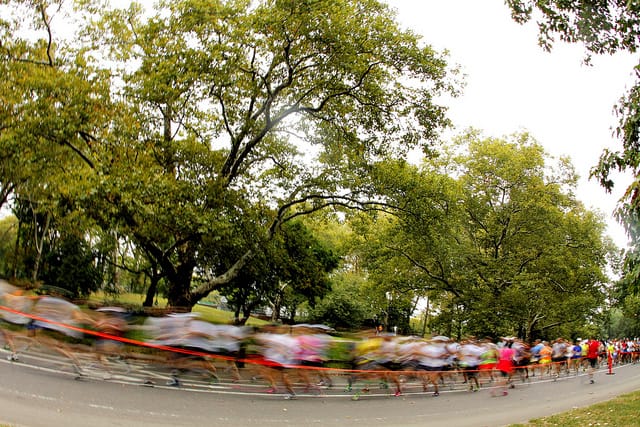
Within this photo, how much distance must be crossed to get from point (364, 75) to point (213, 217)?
7.85 m

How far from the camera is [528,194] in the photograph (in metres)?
31.5

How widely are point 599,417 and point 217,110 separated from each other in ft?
58.8

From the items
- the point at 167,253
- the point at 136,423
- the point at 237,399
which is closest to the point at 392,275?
the point at 167,253

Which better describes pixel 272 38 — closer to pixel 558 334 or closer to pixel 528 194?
pixel 528 194

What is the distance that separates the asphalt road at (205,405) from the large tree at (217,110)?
17.3 feet

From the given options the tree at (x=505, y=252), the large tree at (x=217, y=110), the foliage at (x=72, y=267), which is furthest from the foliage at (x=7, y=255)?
the tree at (x=505, y=252)

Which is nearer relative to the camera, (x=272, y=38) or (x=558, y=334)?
(x=272, y=38)

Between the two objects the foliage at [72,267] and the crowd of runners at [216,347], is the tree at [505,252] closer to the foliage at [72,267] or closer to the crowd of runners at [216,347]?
the crowd of runners at [216,347]

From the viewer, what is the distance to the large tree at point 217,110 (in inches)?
583

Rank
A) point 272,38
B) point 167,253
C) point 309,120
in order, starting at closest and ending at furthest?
point 272,38 → point 167,253 → point 309,120

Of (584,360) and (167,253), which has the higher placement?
(167,253)

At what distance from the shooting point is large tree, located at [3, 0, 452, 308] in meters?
14.8

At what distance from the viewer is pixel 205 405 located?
31.9 feet

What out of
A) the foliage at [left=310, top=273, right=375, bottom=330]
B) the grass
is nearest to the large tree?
the grass
